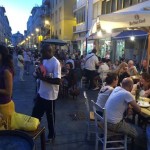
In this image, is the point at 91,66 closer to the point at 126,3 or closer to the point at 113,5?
the point at 126,3

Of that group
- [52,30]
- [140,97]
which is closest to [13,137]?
[140,97]

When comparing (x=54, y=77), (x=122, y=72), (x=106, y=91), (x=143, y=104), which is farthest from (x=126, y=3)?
(x=54, y=77)

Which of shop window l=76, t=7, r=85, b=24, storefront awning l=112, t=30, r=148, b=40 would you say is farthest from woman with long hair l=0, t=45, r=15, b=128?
shop window l=76, t=7, r=85, b=24

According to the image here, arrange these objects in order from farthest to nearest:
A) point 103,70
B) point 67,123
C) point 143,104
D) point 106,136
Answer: point 103,70, point 67,123, point 143,104, point 106,136

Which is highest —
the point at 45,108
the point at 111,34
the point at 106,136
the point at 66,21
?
the point at 66,21

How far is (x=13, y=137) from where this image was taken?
289 cm

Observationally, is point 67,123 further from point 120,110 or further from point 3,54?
point 3,54

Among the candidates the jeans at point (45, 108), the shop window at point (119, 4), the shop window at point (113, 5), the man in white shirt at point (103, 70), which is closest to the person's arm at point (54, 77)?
the jeans at point (45, 108)

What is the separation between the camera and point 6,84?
13.3ft

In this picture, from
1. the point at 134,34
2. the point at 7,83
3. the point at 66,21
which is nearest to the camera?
the point at 7,83

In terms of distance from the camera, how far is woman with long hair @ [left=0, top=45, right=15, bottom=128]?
13.4 ft

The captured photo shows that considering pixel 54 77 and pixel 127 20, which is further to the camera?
pixel 127 20

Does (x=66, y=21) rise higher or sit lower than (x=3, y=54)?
higher

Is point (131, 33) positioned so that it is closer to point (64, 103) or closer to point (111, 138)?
point (64, 103)
